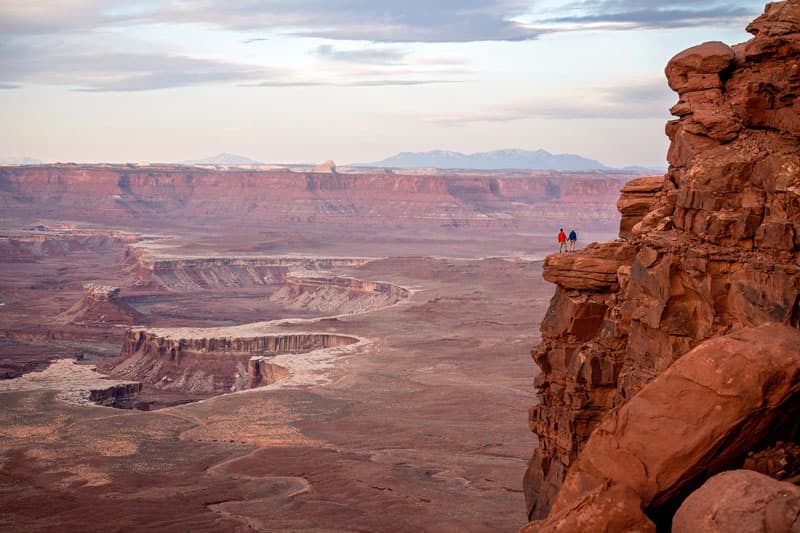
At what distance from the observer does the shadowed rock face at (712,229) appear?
564 inches

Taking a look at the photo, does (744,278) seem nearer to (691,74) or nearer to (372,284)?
(691,74)

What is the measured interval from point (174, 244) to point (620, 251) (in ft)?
474

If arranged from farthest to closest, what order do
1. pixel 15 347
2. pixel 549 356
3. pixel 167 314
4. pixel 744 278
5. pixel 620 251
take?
pixel 167 314
pixel 15 347
pixel 549 356
pixel 620 251
pixel 744 278

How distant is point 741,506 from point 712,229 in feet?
19.8

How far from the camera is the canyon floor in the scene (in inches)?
1287

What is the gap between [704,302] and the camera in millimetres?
15039

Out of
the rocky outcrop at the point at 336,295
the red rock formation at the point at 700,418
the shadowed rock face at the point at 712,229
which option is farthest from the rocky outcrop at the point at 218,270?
the red rock formation at the point at 700,418

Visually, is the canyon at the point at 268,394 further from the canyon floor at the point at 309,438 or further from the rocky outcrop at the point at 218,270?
the rocky outcrop at the point at 218,270

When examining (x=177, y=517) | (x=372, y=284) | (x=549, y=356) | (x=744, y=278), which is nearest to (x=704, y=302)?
(x=744, y=278)

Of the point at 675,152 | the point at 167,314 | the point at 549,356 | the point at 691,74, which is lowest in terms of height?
the point at 167,314

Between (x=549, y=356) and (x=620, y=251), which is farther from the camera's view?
(x=549, y=356)

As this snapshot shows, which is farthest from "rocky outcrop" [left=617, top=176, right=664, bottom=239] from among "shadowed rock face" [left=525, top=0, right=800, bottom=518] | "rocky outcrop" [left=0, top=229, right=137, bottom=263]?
"rocky outcrop" [left=0, top=229, right=137, bottom=263]

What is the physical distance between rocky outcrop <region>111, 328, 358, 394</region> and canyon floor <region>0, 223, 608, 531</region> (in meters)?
2.11

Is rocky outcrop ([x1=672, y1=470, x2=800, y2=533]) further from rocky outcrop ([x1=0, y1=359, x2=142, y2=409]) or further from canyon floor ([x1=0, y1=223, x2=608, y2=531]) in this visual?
rocky outcrop ([x1=0, y1=359, x2=142, y2=409])
